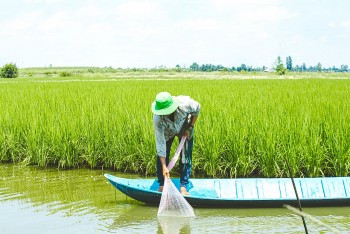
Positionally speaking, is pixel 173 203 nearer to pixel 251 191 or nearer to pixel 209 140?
pixel 251 191

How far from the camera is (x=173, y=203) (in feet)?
14.1

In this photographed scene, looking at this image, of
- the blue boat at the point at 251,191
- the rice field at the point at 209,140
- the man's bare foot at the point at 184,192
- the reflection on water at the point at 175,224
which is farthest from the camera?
the rice field at the point at 209,140

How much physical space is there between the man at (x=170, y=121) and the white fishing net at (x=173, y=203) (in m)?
0.12

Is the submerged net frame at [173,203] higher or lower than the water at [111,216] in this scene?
higher

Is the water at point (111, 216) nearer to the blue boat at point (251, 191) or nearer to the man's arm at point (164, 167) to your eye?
the blue boat at point (251, 191)

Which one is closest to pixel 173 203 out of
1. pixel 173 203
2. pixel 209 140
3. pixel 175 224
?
pixel 173 203

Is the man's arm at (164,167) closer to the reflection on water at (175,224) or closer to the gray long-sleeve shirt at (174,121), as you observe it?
the gray long-sleeve shirt at (174,121)

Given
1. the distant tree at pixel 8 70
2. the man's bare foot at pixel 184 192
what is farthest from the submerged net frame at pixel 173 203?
the distant tree at pixel 8 70

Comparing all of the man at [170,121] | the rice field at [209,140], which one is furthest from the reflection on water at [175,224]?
the rice field at [209,140]

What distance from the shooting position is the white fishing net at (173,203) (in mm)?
4246

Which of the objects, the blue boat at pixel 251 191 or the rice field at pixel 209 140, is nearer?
the blue boat at pixel 251 191

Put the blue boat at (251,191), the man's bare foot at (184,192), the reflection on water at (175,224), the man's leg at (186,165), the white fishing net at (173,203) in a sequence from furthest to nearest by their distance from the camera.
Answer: the man's leg at (186,165) → the man's bare foot at (184,192) → the blue boat at (251,191) → the white fishing net at (173,203) → the reflection on water at (175,224)

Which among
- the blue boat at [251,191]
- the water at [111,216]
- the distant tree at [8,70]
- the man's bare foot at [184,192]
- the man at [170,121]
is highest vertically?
the distant tree at [8,70]

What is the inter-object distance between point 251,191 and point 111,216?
137 cm
